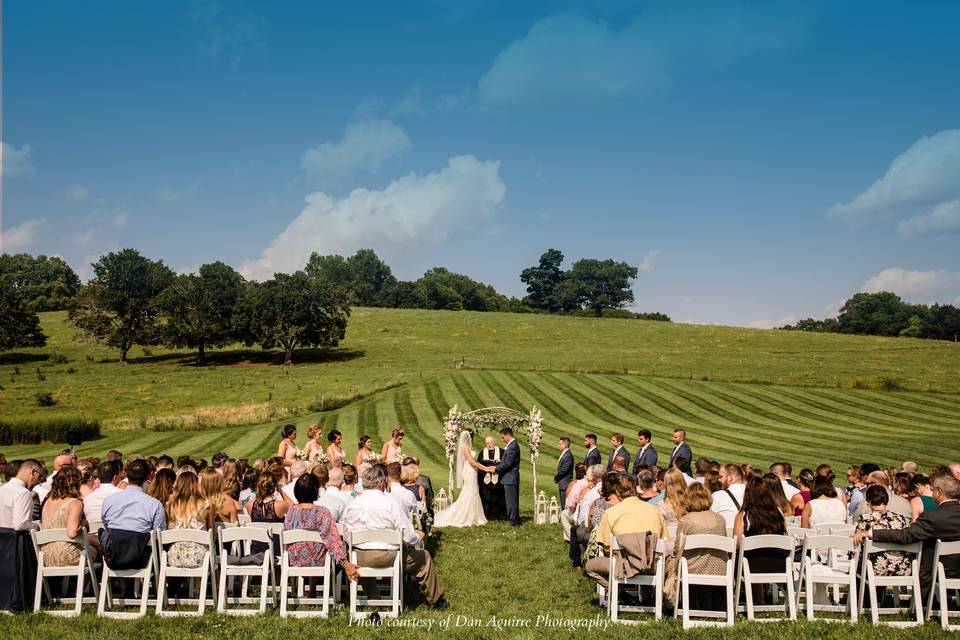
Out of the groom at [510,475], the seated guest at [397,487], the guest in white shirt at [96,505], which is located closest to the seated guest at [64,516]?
the guest in white shirt at [96,505]

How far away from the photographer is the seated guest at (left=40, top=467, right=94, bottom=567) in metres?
8.66

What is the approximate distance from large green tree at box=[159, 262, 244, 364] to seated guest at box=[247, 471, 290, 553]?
209 feet

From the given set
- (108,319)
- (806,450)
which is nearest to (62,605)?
(806,450)

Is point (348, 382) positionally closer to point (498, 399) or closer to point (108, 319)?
point (498, 399)

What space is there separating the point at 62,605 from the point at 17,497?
4.82 ft

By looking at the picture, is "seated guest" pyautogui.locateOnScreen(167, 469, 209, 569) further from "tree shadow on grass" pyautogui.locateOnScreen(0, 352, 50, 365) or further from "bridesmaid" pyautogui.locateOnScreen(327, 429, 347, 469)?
"tree shadow on grass" pyautogui.locateOnScreen(0, 352, 50, 365)

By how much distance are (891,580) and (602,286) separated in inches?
5199

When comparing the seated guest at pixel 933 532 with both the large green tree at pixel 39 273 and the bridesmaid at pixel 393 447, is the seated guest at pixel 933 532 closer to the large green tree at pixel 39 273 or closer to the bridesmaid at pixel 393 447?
the bridesmaid at pixel 393 447

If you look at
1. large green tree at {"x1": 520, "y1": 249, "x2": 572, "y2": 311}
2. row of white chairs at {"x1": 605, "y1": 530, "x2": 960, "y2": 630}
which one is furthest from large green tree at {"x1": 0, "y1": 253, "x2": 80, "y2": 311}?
row of white chairs at {"x1": 605, "y1": 530, "x2": 960, "y2": 630}

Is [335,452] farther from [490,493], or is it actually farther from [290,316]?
[290,316]

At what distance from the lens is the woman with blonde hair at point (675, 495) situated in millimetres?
8784

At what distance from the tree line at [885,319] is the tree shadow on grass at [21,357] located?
9155 centimetres

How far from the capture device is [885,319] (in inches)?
4744

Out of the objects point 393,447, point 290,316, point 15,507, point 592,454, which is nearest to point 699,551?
point 592,454
